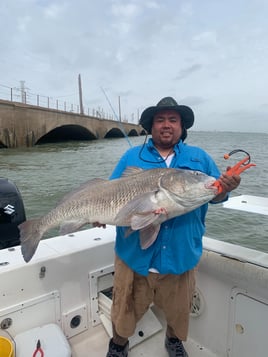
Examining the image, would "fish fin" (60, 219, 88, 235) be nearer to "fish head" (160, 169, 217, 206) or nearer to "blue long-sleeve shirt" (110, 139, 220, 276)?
"blue long-sleeve shirt" (110, 139, 220, 276)

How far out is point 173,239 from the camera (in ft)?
8.14

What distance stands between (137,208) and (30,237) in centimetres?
96

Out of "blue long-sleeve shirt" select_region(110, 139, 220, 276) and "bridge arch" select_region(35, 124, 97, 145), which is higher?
"bridge arch" select_region(35, 124, 97, 145)

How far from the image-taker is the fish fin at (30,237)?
2531 mm

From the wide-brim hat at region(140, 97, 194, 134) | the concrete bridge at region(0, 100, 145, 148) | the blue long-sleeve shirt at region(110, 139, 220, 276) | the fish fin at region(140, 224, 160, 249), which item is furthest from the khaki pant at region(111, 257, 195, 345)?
the concrete bridge at region(0, 100, 145, 148)

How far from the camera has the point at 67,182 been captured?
13.3m

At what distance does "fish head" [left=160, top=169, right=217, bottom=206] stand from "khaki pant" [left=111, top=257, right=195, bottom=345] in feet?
2.32

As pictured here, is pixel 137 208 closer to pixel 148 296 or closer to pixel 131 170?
pixel 131 170

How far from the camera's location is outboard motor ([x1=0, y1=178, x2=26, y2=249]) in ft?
12.6

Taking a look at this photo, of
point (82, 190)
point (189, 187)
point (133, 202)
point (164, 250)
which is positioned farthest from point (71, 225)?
point (189, 187)

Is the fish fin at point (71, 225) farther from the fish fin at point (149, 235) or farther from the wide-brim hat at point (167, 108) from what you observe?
the wide-brim hat at point (167, 108)

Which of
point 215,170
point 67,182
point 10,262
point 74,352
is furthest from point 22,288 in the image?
point 67,182

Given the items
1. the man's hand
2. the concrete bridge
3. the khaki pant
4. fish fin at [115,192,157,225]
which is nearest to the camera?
the man's hand

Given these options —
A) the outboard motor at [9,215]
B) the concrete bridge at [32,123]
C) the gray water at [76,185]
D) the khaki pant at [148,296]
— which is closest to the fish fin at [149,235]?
the khaki pant at [148,296]
